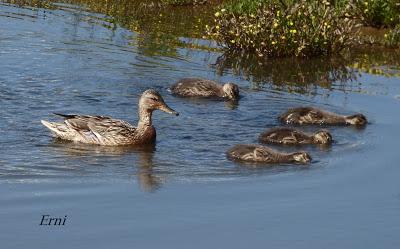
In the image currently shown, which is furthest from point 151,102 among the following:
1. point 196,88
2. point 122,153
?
point 196,88

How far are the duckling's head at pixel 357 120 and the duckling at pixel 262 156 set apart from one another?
2215 millimetres

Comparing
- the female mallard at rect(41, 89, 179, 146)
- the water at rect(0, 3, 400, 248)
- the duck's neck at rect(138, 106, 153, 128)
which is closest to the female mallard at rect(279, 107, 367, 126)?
the water at rect(0, 3, 400, 248)

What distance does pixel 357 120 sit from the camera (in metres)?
14.3

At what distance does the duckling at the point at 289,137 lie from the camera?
1344 cm

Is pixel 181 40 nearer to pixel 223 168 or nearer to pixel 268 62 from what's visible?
pixel 268 62

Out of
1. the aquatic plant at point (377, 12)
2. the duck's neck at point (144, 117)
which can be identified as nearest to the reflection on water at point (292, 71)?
the aquatic plant at point (377, 12)

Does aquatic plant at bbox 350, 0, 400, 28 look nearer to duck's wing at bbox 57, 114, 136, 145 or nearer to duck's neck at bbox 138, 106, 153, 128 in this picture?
duck's neck at bbox 138, 106, 153, 128

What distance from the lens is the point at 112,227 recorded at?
918cm

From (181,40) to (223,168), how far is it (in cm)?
918

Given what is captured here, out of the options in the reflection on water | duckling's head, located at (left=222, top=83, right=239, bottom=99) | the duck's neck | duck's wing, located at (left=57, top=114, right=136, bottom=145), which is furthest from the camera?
the reflection on water

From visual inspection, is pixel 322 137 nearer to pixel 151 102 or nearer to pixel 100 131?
pixel 151 102

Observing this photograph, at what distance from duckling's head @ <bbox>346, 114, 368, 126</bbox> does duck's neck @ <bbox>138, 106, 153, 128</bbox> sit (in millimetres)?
2793

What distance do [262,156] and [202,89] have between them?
414cm

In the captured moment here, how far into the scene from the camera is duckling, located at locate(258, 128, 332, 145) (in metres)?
13.4
